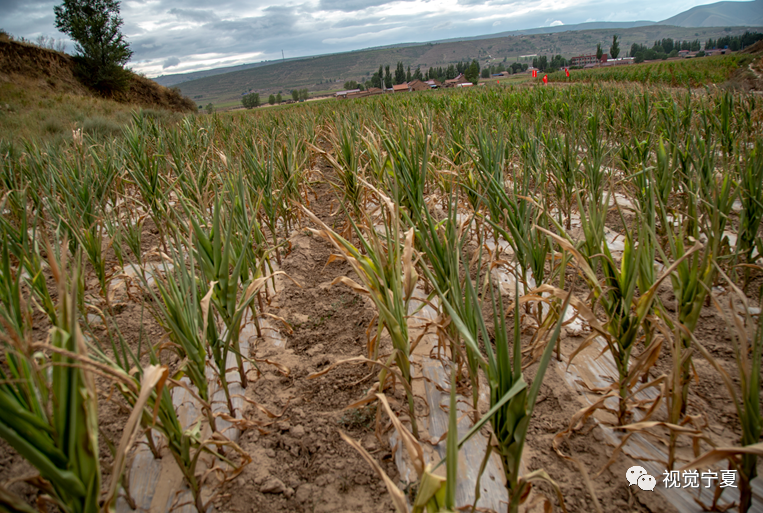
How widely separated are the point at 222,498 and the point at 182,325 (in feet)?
1.61

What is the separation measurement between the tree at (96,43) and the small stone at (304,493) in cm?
2169

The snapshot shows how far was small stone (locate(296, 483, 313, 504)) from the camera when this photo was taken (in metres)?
1.05

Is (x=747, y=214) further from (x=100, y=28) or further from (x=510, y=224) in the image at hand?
(x=100, y=28)

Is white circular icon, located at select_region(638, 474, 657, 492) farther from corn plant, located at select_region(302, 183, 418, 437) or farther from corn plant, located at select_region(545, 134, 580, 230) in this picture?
corn plant, located at select_region(545, 134, 580, 230)

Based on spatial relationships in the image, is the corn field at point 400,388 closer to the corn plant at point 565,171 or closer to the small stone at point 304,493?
the small stone at point 304,493

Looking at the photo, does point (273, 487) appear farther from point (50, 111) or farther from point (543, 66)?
point (543, 66)

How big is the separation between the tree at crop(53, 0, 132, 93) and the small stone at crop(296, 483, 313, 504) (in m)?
21.7

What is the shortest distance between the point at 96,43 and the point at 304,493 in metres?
23.5

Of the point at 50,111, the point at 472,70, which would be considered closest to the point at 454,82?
the point at 472,70

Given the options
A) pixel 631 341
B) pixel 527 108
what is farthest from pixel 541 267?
pixel 527 108

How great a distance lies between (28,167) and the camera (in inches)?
121

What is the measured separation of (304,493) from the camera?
107 cm

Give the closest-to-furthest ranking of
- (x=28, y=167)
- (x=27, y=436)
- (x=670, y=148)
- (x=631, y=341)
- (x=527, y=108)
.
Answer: (x=27, y=436) → (x=631, y=341) → (x=670, y=148) → (x=28, y=167) → (x=527, y=108)

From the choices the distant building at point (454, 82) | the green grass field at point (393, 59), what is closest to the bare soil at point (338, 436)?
the distant building at point (454, 82)
